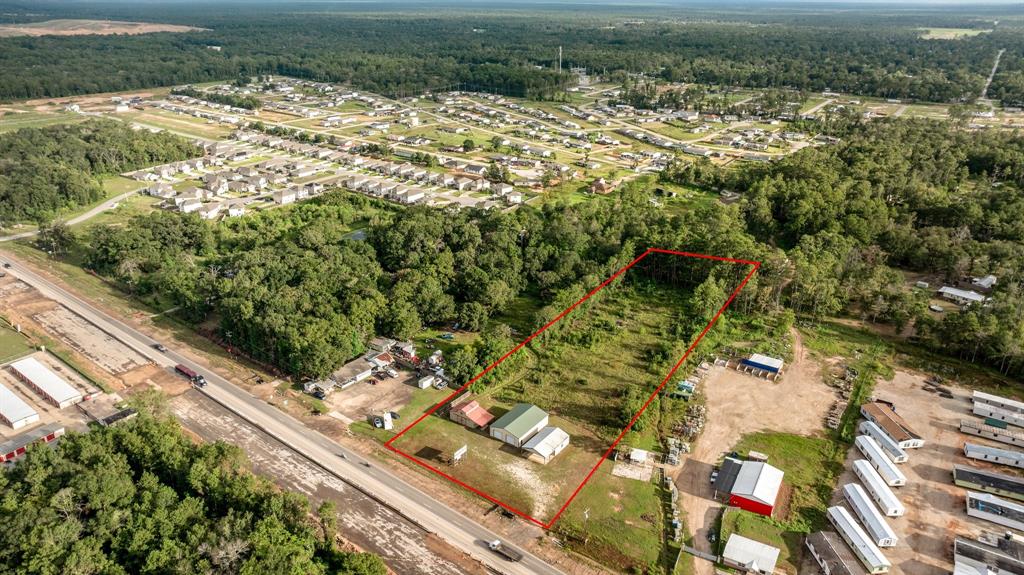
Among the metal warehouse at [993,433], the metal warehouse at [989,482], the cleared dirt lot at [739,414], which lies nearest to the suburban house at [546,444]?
the cleared dirt lot at [739,414]

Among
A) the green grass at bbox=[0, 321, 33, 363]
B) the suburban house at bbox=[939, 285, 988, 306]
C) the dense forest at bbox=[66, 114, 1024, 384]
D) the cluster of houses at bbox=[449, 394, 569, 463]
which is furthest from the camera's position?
the suburban house at bbox=[939, 285, 988, 306]

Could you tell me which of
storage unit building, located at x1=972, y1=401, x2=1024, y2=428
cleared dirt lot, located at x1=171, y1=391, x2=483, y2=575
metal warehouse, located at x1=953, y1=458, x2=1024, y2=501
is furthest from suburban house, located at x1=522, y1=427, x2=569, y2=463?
storage unit building, located at x1=972, y1=401, x2=1024, y2=428

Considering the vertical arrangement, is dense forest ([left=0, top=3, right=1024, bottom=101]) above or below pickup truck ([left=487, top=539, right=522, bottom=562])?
above

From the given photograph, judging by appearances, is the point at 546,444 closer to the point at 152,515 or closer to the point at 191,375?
the point at 152,515

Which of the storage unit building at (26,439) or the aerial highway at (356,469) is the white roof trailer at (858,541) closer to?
the aerial highway at (356,469)

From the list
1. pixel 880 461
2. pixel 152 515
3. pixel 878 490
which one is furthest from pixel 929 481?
pixel 152 515

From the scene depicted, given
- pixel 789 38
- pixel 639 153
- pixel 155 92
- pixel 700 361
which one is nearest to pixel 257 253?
pixel 700 361

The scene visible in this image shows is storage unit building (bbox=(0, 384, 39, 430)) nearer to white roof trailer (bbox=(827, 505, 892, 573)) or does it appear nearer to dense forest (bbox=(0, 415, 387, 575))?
A: dense forest (bbox=(0, 415, 387, 575))
